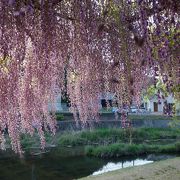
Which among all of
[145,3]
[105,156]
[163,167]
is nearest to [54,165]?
[105,156]

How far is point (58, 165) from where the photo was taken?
2095 cm

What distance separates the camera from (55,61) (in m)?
3.11

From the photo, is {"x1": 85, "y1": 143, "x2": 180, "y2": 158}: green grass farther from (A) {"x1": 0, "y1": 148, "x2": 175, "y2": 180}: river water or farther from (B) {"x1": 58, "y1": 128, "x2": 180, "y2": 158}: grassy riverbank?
(A) {"x1": 0, "y1": 148, "x2": 175, "y2": 180}: river water

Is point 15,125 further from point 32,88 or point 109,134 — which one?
point 109,134

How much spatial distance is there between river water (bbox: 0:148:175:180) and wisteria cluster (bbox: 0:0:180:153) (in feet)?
48.2

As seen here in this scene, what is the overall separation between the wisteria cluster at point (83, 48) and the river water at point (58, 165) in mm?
14687

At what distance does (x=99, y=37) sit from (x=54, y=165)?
1845cm

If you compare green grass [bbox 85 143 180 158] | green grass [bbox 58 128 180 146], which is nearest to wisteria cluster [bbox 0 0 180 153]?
green grass [bbox 85 143 180 158]

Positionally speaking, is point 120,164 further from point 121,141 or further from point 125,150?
point 121,141

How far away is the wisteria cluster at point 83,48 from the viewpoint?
2537 mm

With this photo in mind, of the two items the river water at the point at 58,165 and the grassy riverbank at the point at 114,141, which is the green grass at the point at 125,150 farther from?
the river water at the point at 58,165

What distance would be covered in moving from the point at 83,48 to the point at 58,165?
60.8 ft

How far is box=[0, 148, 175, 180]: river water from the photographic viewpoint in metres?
18.3

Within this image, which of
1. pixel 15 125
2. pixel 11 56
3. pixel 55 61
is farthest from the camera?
pixel 15 125
